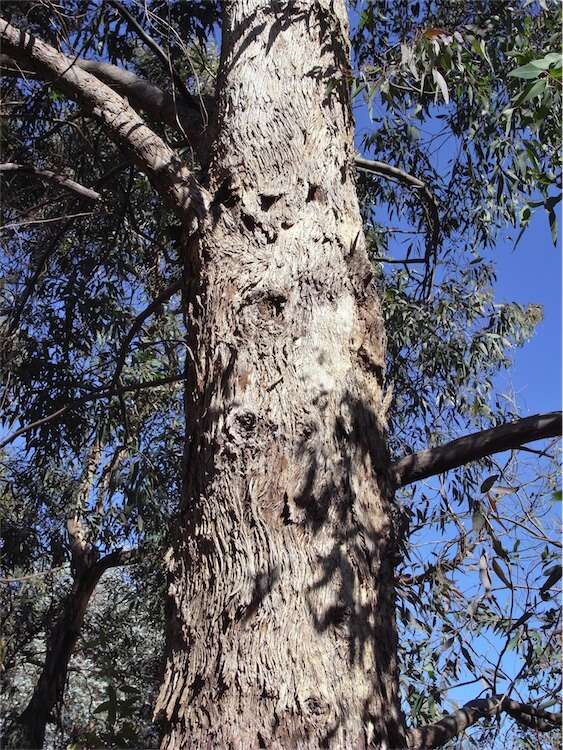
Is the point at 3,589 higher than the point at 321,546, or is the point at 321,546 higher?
the point at 3,589

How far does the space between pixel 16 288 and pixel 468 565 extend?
341 centimetres

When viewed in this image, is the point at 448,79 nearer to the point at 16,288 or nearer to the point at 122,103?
the point at 122,103

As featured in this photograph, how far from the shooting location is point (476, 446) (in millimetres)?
1934

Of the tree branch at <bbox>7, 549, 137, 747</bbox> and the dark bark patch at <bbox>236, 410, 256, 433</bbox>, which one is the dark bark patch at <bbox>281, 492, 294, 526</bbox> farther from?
the tree branch at <bbox>7, 549, 137, 747</bbox>

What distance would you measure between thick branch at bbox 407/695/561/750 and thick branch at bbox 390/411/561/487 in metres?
0.56

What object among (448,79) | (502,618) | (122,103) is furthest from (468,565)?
(448,79)

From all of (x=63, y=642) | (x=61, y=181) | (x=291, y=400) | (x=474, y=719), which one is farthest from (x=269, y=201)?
(x=63, y=642)

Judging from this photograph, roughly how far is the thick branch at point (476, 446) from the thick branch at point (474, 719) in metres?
0.56

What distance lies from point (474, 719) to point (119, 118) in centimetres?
194

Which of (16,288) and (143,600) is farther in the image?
(143,600)

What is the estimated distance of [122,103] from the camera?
254cm

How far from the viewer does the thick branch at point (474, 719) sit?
1883 millimetres

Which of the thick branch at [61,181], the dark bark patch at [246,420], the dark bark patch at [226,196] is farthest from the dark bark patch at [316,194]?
the thick branch at [61,181]

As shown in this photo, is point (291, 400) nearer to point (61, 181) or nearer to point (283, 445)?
point (283, 445)
